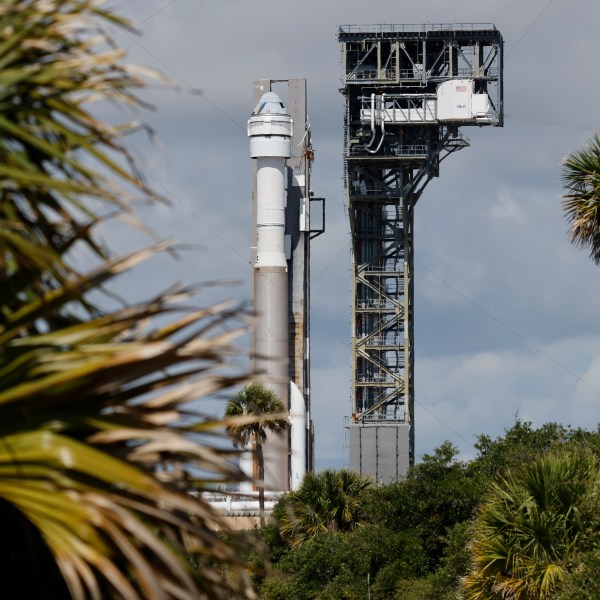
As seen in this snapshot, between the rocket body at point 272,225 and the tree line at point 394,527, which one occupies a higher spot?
the rocket body at point 272,225

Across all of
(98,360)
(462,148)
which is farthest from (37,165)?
(462,148)

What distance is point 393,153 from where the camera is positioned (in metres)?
97.6

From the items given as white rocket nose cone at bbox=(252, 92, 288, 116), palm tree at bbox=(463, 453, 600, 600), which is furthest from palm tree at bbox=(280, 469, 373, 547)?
palm tree at bbox=(463, 453, 600, 600)

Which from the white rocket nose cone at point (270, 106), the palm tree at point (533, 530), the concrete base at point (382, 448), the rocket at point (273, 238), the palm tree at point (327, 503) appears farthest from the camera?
the concrete base at point (382, 448)

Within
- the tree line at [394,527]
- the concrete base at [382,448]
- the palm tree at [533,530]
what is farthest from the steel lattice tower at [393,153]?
the palm tree at [533,530]

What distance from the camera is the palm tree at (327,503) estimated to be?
5731 cm

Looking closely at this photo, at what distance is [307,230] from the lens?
3718 inches

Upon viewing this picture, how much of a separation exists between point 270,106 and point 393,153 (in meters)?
10.7

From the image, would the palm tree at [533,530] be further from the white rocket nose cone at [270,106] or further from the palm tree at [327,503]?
the white rocket nose cone at [270,106]

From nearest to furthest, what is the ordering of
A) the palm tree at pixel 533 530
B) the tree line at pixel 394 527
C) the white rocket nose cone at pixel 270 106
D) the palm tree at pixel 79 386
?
the palm tree at pixel 79 386 < the palm tree at pixel 533 530 < the tree line at pixel 394 527 < the white rocket nose cone at pixel 270 106

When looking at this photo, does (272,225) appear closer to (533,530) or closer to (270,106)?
(270,106)

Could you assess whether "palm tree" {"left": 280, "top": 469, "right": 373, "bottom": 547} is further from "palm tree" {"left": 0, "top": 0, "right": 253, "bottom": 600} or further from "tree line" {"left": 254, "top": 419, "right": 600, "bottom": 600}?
"palm tree" {"left": 0, "top": 0, "right": 253, "bottom": 600}

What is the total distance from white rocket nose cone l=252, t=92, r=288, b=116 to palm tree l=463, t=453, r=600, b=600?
72.0m

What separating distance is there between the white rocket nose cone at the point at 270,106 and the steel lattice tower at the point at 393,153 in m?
7.23
